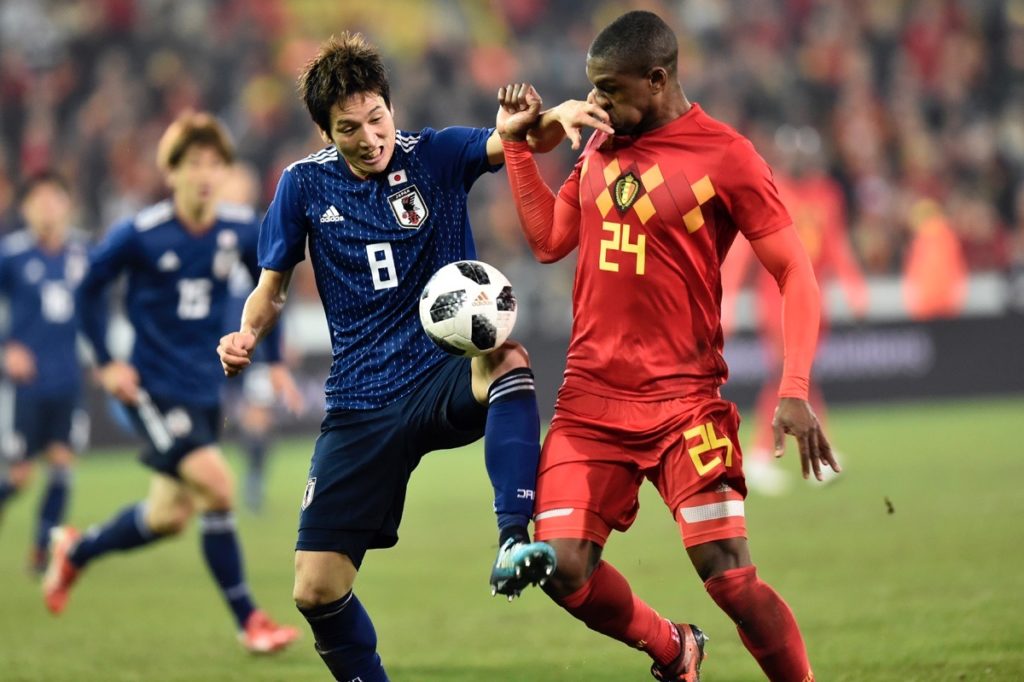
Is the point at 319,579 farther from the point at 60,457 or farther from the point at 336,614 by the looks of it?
the point at 60,457

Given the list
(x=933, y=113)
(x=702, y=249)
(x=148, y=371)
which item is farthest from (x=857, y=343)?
(x=702, y=249)

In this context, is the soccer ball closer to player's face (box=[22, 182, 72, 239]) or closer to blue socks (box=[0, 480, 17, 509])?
blue socks (box=[0, 480, 17, 509])

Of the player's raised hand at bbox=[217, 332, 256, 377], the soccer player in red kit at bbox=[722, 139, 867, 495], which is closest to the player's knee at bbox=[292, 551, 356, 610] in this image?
the player's raised hand at bbox=[217, 332, 256, 377]

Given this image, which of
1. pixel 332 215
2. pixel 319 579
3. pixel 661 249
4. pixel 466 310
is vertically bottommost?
pixel 319 579

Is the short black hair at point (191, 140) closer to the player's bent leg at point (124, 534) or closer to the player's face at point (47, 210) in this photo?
the player's bent leg at point (124, 534)

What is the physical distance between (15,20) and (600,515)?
16395mm

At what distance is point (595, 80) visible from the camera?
4633 mm

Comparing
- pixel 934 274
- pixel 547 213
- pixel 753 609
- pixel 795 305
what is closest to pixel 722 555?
pixel 753 609

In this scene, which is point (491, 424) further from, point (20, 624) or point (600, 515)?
point (20, 624)

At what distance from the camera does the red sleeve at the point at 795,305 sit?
14.5ft

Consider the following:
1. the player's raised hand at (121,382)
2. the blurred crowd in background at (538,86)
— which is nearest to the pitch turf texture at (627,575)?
the player's raised hand at (121,382)

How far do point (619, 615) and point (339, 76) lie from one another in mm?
2001

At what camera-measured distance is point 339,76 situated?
15.7 ft

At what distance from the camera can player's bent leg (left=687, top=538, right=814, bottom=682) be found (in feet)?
14.8
